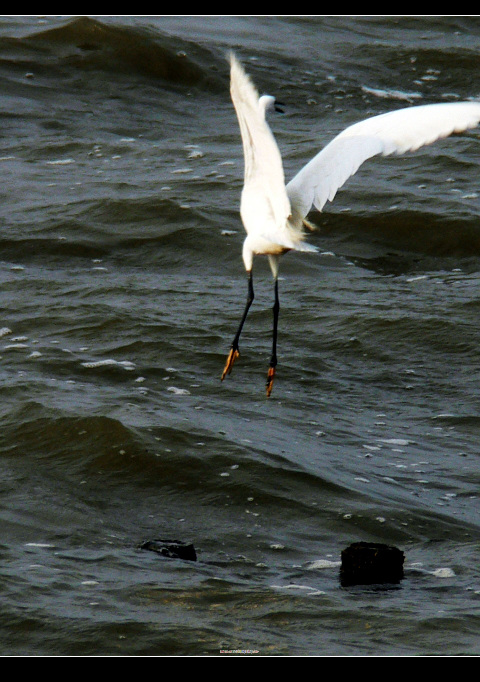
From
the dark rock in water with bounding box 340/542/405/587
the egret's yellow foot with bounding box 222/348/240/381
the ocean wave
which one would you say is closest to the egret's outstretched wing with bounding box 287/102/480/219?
the egret's yellow foot with bounding box 222/348/240/381

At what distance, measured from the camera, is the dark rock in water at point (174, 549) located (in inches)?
211

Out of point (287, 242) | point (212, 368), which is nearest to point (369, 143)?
point (287, 242)

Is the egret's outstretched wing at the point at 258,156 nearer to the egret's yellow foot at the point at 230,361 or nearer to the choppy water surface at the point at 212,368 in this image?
the egret's yellow foot at the point at 230,361

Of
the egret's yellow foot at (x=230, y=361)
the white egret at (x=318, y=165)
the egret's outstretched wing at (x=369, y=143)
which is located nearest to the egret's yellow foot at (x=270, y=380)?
the egret's yellow foot at (x=230, y=361)

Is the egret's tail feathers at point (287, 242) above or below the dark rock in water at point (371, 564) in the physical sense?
above

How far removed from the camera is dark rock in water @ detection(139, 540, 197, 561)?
5.37m

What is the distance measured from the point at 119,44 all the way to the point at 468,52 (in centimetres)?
547

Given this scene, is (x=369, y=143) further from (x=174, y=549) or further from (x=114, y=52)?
(x=114, y=52)

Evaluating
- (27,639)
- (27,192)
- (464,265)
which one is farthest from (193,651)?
(27,192)

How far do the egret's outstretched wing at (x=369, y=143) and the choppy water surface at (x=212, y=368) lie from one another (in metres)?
1.75

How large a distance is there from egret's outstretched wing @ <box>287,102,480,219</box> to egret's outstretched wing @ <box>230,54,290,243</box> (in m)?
0.22

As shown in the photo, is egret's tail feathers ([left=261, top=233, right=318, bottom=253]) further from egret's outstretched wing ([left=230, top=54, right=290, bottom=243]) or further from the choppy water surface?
the choppy water surface

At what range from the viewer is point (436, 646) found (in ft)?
15.3

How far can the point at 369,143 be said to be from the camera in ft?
20.0
